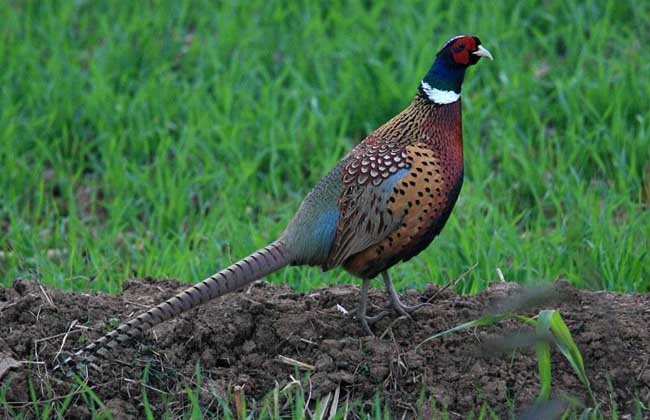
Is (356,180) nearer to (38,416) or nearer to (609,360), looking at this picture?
(609,360)

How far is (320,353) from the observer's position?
446 centimetres

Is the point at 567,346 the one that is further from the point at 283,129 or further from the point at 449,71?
the point at 283,129

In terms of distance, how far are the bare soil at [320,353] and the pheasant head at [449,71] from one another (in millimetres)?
821

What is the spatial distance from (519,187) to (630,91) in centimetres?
109

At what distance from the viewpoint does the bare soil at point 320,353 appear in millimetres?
4234

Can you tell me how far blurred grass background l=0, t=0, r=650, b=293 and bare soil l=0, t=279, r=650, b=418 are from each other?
824 mm

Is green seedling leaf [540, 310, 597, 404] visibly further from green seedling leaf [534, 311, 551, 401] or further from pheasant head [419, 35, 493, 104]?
pheasant head [419, 35, 493, 104]

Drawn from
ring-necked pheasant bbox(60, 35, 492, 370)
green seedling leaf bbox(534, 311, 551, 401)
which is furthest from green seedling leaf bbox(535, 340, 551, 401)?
ring-necked pheasant bbox(60, 35, 492, 370)

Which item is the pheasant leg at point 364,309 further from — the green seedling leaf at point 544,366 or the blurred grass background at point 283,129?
the blurred grass background at point 283,129

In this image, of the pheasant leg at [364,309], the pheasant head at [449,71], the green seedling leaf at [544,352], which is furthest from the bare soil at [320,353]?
the pheasant head at [449,71]

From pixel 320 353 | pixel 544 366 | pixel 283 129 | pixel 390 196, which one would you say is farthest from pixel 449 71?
pixel 283 129

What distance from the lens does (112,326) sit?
4.63 m

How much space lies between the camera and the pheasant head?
185 inches

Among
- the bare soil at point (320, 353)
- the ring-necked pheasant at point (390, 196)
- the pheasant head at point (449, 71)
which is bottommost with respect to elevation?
the bare soil at point (320, 353)
